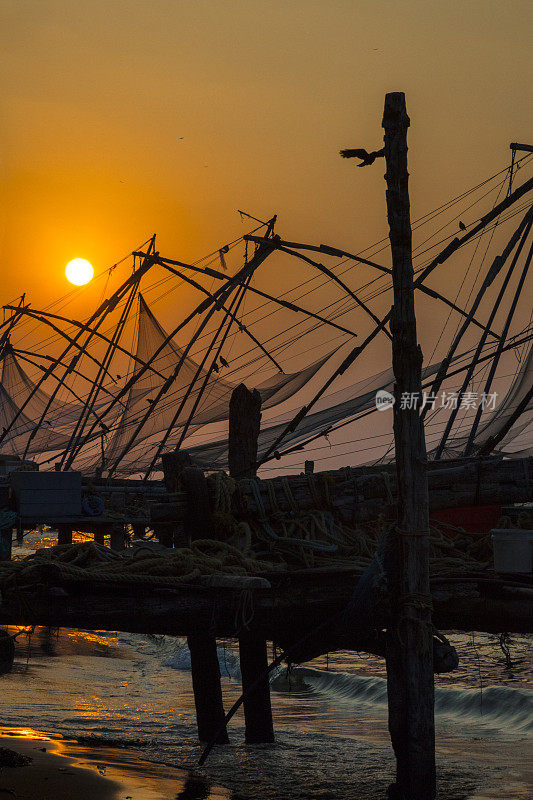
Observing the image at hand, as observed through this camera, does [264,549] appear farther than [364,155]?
Yes

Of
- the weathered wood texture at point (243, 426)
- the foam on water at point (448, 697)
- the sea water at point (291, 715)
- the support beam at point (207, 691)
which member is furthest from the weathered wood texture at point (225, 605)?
the foam on water at point (448, 697)

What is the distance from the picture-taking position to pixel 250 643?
8.35 meters

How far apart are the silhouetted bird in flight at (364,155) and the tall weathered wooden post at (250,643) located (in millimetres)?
3017

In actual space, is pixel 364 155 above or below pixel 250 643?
above

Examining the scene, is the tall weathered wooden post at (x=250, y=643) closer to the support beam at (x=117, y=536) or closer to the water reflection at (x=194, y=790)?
the water reflection at (x=194, y=790)

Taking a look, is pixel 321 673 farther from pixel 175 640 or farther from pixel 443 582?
pixel 443 582

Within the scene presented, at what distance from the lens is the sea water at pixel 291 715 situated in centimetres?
777

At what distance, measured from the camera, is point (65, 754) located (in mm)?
7547

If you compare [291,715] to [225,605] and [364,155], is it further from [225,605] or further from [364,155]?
[364,155]

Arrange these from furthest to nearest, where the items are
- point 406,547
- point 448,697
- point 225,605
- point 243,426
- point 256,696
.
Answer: point 448,697 → point 243,426 → point 256,696 → point 225,605 → point 406,547

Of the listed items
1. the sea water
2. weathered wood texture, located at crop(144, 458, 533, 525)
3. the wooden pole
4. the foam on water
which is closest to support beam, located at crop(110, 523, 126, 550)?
the sea water

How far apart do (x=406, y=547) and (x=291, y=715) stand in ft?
21.1

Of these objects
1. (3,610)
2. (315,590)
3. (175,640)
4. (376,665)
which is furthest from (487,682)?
(3,610)

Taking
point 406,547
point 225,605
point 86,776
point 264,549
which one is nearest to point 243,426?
point 264,549
